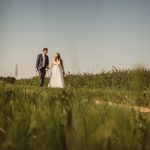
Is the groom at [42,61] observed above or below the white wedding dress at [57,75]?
above

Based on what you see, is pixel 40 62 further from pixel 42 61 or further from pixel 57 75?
pixel 57 75

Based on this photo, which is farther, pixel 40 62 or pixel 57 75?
pixel 40 62

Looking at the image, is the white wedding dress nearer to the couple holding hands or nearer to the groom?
the couple holding hands

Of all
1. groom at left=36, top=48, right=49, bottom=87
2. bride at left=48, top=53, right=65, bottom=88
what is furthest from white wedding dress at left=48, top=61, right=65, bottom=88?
groom at left=36, top=48, right=49, bottom=87

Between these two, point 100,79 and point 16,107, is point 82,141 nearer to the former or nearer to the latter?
point 16,107

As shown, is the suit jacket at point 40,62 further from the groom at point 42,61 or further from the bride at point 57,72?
the bride at point 57,72

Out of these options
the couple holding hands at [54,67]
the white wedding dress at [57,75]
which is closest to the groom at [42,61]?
the couple holding hands at [54,67]

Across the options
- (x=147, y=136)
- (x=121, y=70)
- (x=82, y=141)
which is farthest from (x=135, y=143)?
(x=121, y=70)

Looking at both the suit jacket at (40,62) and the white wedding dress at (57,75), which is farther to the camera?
the suit jacket at (40,62)


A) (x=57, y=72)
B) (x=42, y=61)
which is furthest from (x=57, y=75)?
(x=42, y=61)

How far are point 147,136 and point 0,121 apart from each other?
22.7 inches

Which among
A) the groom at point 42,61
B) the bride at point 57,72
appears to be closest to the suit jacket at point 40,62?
the groom at point 42,61

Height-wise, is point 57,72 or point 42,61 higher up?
point 42,61

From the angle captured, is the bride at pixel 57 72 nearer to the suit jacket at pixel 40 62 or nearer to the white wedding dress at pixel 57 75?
the white wedding dress at pixel 57 75
